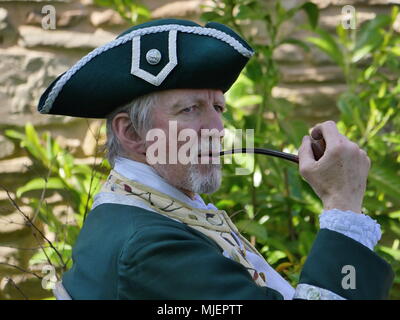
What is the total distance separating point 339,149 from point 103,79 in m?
0.53

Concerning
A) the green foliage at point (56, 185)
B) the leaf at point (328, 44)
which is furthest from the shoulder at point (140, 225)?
the leaf at point (328, 44)

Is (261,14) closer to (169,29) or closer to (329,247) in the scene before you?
(169,29)

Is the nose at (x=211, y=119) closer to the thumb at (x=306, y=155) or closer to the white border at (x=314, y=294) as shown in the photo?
the thumb at (x=306, y=155)

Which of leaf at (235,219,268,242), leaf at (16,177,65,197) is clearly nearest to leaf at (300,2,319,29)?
leaf at (235,219,268,242)

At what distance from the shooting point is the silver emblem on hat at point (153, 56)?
59.8 inches

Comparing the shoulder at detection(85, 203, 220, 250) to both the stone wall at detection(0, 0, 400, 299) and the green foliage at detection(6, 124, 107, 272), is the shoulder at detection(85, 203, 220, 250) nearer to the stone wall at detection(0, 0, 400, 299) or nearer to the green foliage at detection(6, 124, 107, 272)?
the green foliage at detection(6, 124, 107, 272)

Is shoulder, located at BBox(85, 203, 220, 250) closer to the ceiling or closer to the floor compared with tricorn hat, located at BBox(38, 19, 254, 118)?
closer to the floor

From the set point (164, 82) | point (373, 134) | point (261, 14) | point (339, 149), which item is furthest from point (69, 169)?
point (339, 149)

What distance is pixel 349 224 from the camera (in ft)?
4.47

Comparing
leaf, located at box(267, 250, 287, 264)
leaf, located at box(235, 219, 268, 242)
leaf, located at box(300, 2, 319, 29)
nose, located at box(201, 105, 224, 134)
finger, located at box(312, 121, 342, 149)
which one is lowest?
leaf, located at box(267, 250, 287, 264)

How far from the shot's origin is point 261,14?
2.71m

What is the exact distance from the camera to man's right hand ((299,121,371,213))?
1378 mm

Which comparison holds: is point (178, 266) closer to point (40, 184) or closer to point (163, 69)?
point (163, 69)

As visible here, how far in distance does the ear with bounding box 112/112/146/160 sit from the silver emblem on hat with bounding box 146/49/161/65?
0.48 feet
